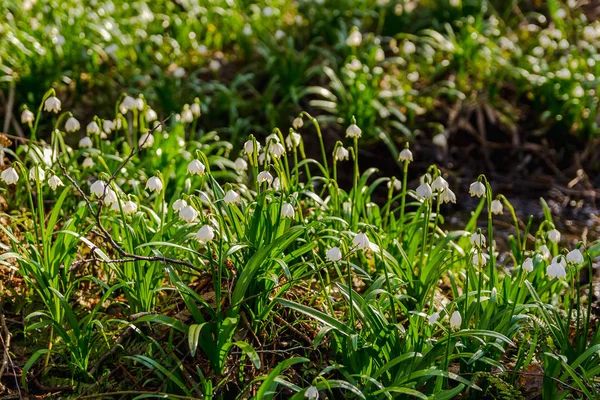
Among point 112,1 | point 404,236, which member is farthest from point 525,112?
point 112,1

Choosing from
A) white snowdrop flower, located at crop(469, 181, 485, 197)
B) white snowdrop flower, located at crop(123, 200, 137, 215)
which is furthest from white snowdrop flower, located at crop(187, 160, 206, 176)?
white snowdrop flower, located at crop(469, 181, 485, 197)

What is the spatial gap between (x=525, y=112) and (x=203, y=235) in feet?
13.8

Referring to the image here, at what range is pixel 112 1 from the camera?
22.0ft

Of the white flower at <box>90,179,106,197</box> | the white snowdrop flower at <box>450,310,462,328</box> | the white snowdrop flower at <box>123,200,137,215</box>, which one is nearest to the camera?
the white snowdrop flower at <box>450,310,462,328</box>

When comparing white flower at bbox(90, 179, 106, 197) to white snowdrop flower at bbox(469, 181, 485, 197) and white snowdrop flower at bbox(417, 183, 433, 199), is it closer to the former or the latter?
white snowdrop flower at bbox(417, 183, 433, 199)

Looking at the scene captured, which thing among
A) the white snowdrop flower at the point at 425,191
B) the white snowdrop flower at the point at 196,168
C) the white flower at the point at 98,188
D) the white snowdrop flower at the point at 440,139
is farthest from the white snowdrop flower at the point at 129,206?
the white snowdrop flower at the point at 440,139

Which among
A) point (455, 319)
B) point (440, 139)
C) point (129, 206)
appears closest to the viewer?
point (455, 319)

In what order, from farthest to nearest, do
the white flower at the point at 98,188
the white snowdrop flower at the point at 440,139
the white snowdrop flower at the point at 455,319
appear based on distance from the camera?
the white snowdrop flower at the point at 440,139 < the white flower at the point at 98,188 < the white snowdrop flower at the point at 455,319

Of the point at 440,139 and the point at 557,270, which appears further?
the point at 440,139

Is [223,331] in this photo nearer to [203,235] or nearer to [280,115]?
[203,235]

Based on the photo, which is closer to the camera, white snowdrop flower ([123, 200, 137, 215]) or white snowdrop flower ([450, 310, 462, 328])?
white snowdrop flower ([450, 310, 462, 328])

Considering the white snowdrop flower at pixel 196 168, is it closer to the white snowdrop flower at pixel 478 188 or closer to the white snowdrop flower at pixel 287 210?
the white snowdrop flower at pixel 287 210

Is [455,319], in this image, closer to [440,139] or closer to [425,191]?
[425,191]

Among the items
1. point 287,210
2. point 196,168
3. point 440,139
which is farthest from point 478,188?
point 440,139
